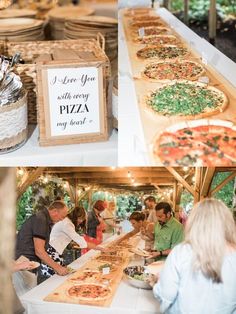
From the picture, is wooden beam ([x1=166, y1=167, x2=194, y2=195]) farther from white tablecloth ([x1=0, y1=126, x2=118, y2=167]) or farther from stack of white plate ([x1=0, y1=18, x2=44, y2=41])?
stack of white plate ([x1=0, y1=18, x2=44, y2=41])

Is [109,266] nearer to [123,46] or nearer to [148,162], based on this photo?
[148,162]

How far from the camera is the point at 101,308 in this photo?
218 cm

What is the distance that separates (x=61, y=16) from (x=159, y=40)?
1258mm

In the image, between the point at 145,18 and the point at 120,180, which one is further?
the point at 145,18

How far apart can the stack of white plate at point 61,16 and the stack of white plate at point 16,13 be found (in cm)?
12

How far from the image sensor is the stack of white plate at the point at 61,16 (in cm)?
414

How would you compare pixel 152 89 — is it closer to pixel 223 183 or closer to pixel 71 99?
pixel 71 99

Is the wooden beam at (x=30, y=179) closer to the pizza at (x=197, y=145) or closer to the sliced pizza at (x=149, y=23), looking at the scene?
the pizza at (x=197, y=145)

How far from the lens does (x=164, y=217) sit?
2242 millimetres

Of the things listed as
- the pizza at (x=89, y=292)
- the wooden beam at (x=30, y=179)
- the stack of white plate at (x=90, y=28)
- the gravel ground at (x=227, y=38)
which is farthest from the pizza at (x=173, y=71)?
the stack of white plate at (x=90, y=28)

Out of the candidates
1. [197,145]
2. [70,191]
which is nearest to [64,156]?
[70,191]

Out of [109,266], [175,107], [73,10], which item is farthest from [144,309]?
[73,10]

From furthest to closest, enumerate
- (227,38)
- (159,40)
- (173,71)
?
(159,40), (227,38), (173,71)

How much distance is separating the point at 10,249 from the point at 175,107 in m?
0.74
